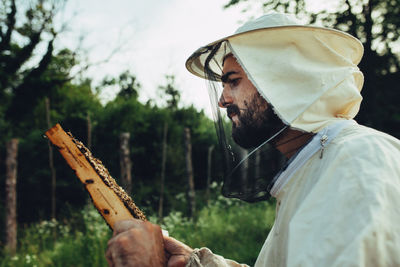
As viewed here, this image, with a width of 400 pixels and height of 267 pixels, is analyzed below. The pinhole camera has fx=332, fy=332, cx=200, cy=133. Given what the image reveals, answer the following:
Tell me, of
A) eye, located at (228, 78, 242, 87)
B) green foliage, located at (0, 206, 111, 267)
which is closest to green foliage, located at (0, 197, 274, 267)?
green foliage, located at (0, 206, 111, 267)

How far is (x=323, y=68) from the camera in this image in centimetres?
156

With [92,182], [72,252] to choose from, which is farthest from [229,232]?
[92,182]

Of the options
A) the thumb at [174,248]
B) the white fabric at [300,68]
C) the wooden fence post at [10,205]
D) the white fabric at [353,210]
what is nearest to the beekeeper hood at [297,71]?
the white fabric at [300,68]

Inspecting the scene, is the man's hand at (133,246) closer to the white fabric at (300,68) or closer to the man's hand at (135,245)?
the man's hand at (135,245)

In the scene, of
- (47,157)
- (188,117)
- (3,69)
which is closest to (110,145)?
(47,157)

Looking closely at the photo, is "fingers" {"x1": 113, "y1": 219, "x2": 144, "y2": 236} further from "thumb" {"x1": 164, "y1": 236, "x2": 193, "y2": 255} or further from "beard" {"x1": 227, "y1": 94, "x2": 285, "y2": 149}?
"beard" {"x1": 227, "y1": 94, "x2": 285, "y2": 149}

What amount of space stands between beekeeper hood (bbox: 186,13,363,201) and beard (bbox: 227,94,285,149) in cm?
12

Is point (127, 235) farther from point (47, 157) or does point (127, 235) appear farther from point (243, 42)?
point (47, 157)

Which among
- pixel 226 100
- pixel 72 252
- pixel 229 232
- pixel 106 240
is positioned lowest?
pixel 229 232

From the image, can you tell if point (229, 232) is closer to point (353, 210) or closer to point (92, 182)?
point (92, 182)

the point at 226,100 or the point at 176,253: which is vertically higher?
the point at 226,100

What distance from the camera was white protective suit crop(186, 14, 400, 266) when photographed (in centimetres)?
100

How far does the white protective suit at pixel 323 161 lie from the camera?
100 centimetres

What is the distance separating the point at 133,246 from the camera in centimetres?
126
